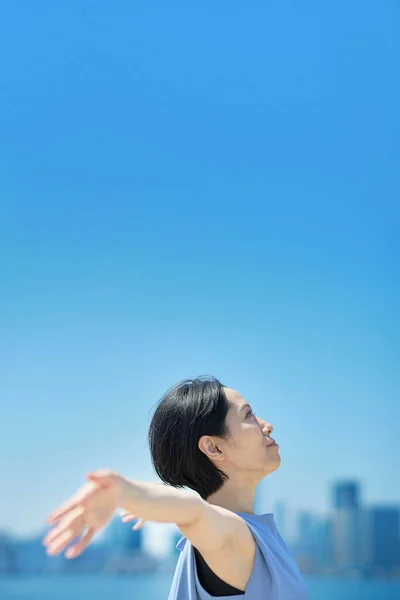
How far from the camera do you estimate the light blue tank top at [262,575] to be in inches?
59.9

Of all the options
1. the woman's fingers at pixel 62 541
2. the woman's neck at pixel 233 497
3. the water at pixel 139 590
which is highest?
the water at pixel 139 590

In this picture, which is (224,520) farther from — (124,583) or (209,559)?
(124,583)

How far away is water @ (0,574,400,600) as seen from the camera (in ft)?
200

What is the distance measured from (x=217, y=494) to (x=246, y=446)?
0.38 feet

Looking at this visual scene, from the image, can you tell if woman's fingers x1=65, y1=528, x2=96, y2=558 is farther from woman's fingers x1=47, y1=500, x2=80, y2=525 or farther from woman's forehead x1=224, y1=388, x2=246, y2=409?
woman's forehead x1=224, y1=388, x2=246, y2=409

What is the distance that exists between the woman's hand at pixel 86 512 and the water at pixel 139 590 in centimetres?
5486

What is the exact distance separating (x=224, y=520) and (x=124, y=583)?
8638cm

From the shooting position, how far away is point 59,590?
240 feet

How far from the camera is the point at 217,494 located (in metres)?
1.69

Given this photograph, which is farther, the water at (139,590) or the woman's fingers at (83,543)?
the water at (139,590)

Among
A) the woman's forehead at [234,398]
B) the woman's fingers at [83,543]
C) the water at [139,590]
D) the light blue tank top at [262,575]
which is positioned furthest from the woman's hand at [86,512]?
the water at [139,590]

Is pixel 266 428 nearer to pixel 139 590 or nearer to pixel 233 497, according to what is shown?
pixel 233 497

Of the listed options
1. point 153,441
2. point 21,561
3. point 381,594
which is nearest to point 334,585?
point 381,594

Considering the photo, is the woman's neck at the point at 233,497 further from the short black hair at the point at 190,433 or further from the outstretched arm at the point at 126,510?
the outstretched arm at the point at 126,510
